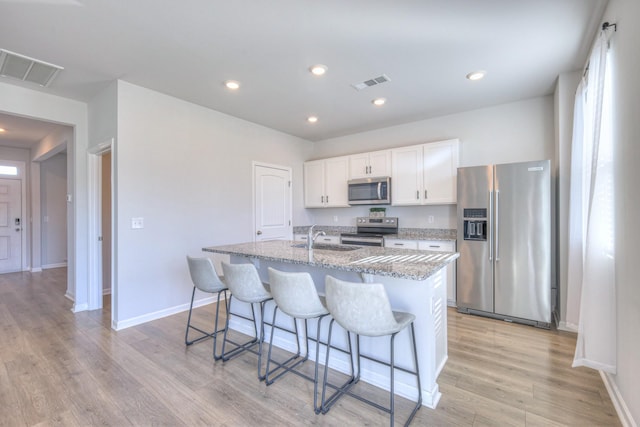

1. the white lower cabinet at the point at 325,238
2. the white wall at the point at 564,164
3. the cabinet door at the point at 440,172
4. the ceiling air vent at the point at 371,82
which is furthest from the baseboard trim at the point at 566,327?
the ceiling air vent at the point at 371,82

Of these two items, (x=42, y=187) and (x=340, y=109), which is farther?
(x=42, y=187)

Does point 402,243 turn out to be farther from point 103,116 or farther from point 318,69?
point 103,116

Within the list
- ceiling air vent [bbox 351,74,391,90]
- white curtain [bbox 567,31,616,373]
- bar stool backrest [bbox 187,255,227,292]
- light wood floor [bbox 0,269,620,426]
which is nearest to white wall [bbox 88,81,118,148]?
bar stool backrest [bbox 187,255,227,292]

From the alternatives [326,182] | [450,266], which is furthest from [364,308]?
[326,182]

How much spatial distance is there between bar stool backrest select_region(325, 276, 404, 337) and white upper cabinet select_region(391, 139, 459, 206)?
2.85 m

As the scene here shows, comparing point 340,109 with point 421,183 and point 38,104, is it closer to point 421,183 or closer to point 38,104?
point 421,183

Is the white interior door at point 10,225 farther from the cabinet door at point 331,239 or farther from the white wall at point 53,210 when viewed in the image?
the cabinet door at point 331,239

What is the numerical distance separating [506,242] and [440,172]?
1.26 m

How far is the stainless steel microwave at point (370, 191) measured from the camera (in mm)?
4547

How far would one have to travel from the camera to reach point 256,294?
231cm

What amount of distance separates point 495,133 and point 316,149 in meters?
3.08

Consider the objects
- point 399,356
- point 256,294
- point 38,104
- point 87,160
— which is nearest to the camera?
point 399,356

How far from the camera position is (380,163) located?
4699 millimetres

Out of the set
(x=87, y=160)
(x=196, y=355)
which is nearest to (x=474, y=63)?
(x=196, y=355)
